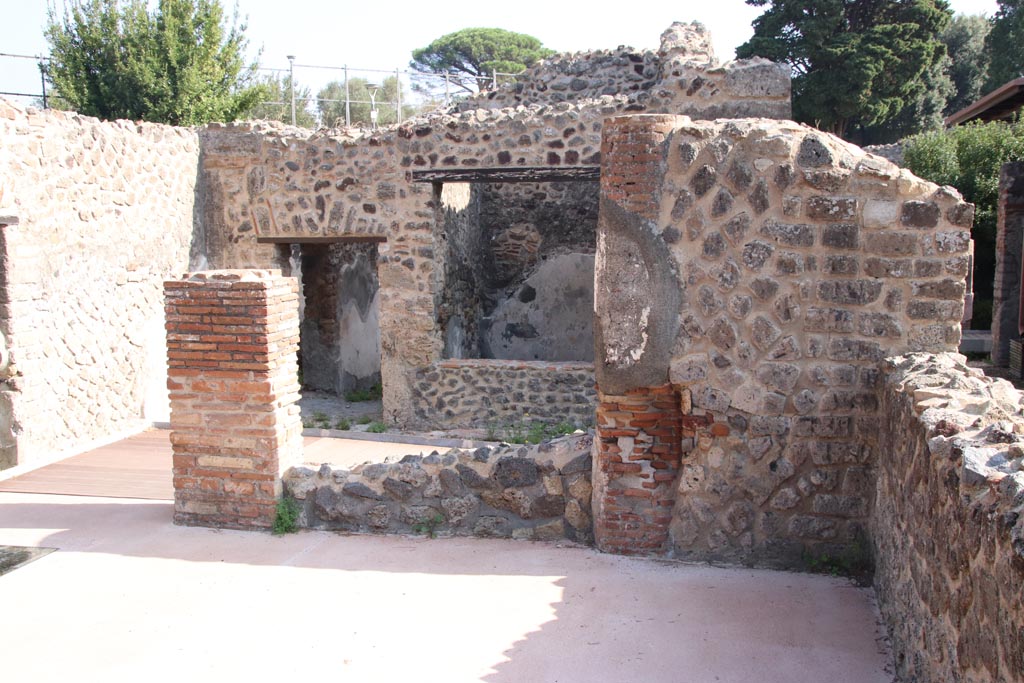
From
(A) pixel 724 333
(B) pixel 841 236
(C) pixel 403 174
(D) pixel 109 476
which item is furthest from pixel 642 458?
(C) pixel 403 174

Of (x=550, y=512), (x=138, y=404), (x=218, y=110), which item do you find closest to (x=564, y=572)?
(x=550, y=512)

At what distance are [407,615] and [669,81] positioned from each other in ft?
21.8

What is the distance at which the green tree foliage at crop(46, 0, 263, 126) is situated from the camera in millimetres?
17531

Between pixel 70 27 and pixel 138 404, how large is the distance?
12.1 m

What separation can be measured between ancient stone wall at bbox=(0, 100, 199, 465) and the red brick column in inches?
210

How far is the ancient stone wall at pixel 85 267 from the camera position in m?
7.31

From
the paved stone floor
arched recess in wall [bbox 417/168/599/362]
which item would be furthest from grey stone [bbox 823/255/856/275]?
arched recess in wall [bbox 417/168/599/362]

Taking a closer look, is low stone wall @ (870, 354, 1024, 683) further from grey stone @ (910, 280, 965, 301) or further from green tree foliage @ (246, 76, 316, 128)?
green tree foliage @ (246, 76, 316, 128)

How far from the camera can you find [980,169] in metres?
15.9

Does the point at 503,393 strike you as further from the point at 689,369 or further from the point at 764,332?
the point at 764,332

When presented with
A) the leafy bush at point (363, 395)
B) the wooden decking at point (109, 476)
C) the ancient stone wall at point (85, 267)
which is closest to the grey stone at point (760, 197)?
the wooden decking at point (109, 476)

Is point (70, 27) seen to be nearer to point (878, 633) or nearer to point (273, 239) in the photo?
point (273, 239)

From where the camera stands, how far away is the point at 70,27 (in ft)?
57.6

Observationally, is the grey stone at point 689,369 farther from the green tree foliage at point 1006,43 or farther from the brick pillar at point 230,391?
the green tree foliage at point 1006,43
